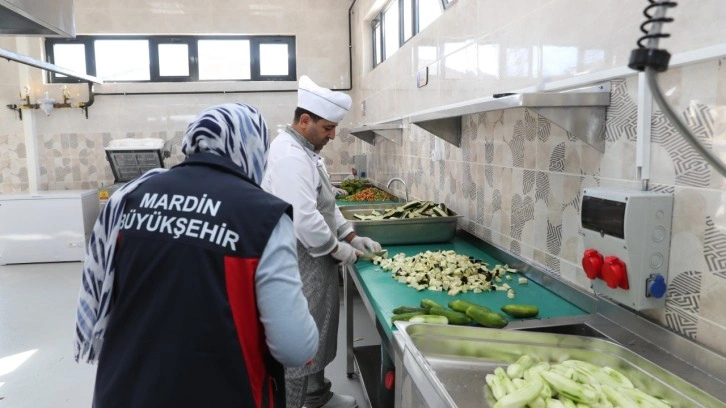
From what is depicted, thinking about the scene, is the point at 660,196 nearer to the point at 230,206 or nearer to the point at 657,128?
the point at 657,128

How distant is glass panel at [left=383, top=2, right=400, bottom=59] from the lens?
476 centimetres

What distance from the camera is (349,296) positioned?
2.88m

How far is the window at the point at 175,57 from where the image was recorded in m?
6.40

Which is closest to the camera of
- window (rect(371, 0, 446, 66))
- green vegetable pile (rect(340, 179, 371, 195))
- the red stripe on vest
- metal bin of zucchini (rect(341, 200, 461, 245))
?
A: the red stripe on vest

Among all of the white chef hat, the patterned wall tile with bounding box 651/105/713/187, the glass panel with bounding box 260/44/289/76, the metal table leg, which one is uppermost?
the glass panel with bounding box 260/44/289/76

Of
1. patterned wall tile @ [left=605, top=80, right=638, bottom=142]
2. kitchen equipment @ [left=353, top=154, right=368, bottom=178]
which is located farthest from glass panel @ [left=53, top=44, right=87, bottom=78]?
patterned wall tile @ [left=605, top=80, right=638, bottom=142]

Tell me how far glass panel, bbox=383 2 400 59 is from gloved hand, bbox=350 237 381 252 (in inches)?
102

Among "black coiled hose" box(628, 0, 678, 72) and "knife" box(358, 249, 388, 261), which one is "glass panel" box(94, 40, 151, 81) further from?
"black coiled hose" box(628, 0, 678, 72)

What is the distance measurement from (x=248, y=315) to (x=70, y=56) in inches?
259

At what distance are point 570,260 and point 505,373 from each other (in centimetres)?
72

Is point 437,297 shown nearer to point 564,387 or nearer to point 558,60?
point 564,387

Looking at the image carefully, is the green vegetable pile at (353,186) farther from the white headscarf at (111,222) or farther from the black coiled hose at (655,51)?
the black coiled hose at (655,51)

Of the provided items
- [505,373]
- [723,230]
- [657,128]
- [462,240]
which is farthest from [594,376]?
[462,240]

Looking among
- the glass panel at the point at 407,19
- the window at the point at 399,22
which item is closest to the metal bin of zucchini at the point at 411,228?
the window at the point at 399,22
